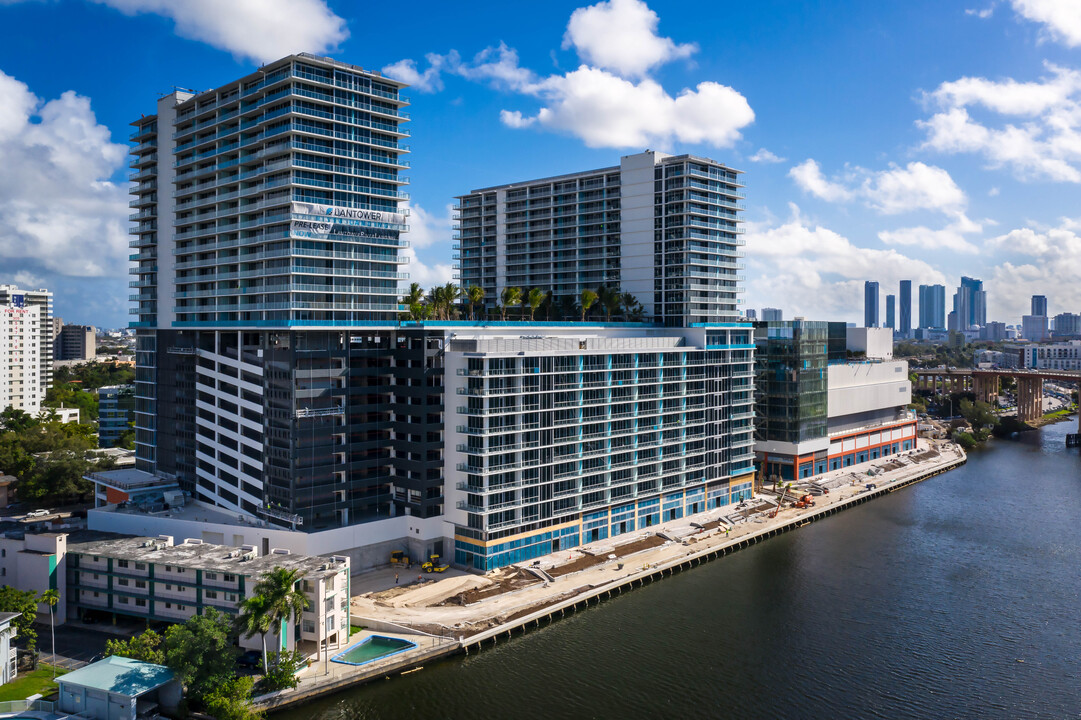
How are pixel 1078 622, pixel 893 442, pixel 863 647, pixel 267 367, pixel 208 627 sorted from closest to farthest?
pixel 208 627, pixel 863 647, pixel 1078 622, pixel 267 367, pixel 893 442

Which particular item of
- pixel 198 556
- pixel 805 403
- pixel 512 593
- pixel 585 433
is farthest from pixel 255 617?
pixel 805 403

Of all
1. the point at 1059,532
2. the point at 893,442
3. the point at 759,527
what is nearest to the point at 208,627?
the point at 759,527

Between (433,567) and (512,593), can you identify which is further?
(433,567)

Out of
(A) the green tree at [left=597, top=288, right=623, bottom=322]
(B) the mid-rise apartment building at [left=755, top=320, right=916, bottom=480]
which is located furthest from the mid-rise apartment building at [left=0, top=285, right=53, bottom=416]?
(B) the mid-rise apartment building at [left=755, top=320, right=916, bottom=480]

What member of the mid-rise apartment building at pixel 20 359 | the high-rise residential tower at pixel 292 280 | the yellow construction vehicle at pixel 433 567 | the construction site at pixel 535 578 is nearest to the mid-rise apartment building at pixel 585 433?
the yellow construction vehicle at pixel 433 567

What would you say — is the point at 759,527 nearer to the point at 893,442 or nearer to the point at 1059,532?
the point at 1059,532

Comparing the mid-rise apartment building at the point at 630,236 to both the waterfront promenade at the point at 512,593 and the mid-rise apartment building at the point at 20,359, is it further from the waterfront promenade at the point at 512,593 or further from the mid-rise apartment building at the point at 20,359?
the mid-rise apartment building at the point at 20,359

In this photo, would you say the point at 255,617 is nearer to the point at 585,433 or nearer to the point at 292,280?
the point at 292,280
